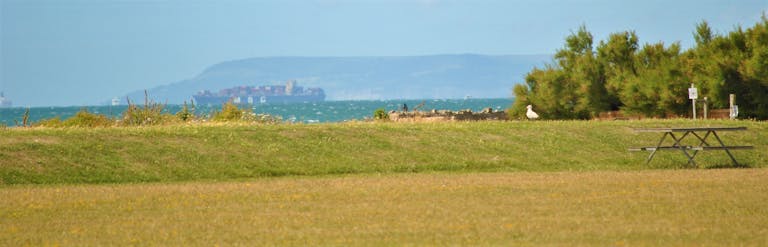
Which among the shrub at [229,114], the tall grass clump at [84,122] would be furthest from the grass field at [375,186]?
the shrub at [229,114]

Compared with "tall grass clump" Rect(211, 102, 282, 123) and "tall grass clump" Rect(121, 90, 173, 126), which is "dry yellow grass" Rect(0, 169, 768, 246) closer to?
"tall grass clump" Rect(121, 90, 173, 126)

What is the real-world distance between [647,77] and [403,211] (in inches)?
1077

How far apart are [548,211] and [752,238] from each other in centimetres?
338

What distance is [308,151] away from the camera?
25031mm

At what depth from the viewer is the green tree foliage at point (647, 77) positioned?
3850 cm

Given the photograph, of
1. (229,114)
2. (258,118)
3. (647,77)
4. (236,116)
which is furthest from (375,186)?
(647,77)

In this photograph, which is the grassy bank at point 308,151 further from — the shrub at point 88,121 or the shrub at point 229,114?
the shrub at point 229,114

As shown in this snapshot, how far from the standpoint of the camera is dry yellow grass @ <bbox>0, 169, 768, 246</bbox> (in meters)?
12.7

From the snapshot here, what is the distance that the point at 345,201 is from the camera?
16891 mm

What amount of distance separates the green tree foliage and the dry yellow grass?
17.9 metres

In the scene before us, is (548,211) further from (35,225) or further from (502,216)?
(35,225)

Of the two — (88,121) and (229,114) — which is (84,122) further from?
(229,114)

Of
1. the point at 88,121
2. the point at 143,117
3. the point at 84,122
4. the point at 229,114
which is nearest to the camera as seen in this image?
the point at 84,122

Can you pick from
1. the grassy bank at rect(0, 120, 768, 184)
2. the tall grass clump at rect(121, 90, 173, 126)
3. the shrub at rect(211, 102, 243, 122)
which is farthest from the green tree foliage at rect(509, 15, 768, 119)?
the tall grass clump at rect(121, 90, 173, 126)
